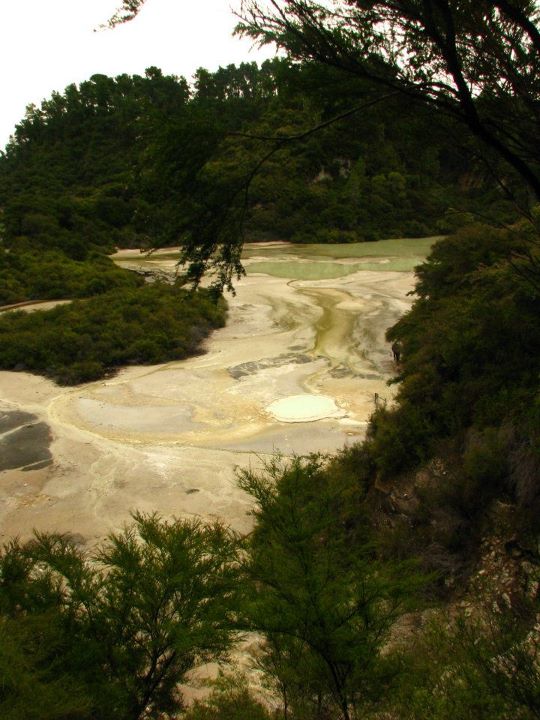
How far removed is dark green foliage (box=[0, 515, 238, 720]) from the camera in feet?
12.6

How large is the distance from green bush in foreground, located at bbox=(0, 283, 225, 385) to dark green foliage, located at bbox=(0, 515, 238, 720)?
10701 mm

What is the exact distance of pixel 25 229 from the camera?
1388 inches

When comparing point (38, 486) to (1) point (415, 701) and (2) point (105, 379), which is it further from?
(1) point (415, 701)

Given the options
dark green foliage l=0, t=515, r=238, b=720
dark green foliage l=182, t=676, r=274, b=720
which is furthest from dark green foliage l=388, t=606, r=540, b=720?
dark green foliage l=0, t=515, r=238, b=720

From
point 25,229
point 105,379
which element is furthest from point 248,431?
point 25,229

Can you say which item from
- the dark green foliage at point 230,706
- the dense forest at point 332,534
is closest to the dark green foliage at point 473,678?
the dense forest at point 332,534

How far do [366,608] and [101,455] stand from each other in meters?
8.15

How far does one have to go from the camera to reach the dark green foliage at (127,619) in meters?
3.83

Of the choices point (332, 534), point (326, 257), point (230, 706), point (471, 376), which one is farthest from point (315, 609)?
point (326, 257)

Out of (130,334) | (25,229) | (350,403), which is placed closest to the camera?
(350,403)

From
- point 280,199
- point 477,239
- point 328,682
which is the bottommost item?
point 328,682

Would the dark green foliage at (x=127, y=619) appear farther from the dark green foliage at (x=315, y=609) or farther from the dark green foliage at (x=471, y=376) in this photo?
the dark green foliage at (x=471, y=376)

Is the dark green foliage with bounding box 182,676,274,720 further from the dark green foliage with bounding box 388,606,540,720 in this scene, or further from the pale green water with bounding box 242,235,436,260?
the pale green water with bounding box 242,235,436,260

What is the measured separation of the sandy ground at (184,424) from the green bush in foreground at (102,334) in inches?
26.5
